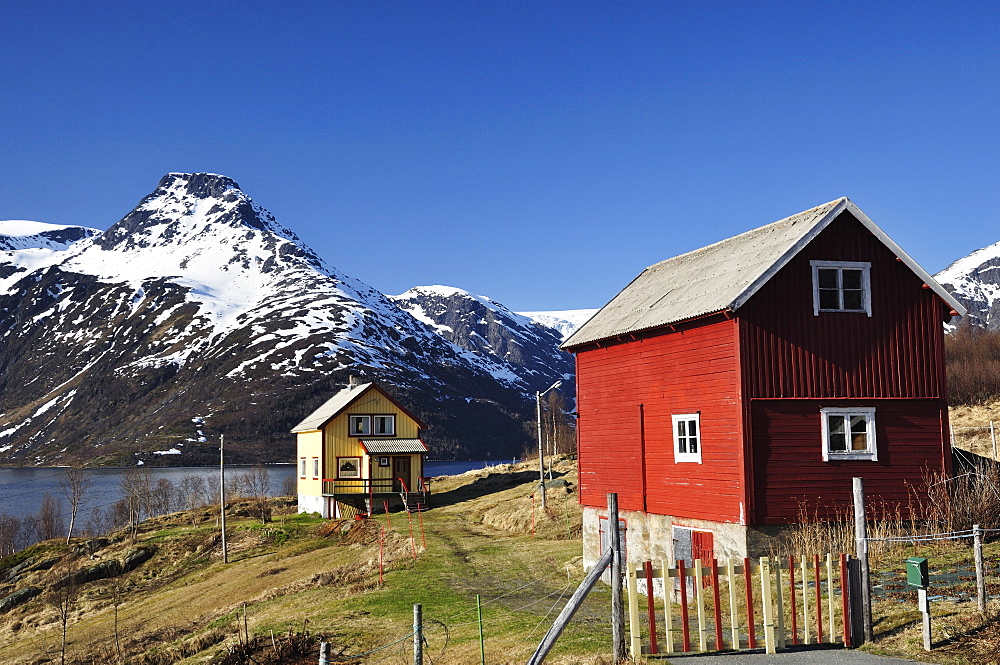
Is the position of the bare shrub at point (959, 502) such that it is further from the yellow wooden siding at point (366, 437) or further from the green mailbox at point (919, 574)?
the yellow wooden siding at point (366, 437)

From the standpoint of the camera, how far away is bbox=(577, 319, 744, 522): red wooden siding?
27.4 m

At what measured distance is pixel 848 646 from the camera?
60.1 feet

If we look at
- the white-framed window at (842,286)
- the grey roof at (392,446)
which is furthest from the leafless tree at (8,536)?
the white-framed window at (842,286)

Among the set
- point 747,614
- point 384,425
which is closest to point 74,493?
point 384,425

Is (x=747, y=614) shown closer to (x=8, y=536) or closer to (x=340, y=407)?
(x=340, y=407)

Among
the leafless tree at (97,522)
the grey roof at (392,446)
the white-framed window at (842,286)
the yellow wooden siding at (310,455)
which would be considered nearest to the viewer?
the white-framed window at (842,286)

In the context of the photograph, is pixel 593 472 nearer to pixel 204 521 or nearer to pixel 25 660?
pixel 25 660

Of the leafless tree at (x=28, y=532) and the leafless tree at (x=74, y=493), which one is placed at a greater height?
the leafless tree at (x=74, y=493)

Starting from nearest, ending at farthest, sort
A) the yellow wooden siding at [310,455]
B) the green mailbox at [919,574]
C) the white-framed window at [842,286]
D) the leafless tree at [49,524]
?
the green mailbox at [919,574] < the white-framed window at [842,286] < the yellow wooden siding at [310,455] < the leafless tree at [49,524]

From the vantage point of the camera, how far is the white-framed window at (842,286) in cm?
2812

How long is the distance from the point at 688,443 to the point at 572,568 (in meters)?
9.04

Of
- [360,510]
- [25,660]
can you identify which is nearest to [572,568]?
[25,660]

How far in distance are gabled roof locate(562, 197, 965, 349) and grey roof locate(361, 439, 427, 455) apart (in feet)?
111

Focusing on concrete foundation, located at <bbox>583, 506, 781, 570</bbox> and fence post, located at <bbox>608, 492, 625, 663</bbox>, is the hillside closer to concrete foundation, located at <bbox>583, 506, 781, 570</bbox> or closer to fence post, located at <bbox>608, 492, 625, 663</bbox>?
fence post, located at <bbox>608, 492, 625, 663</bbox>
